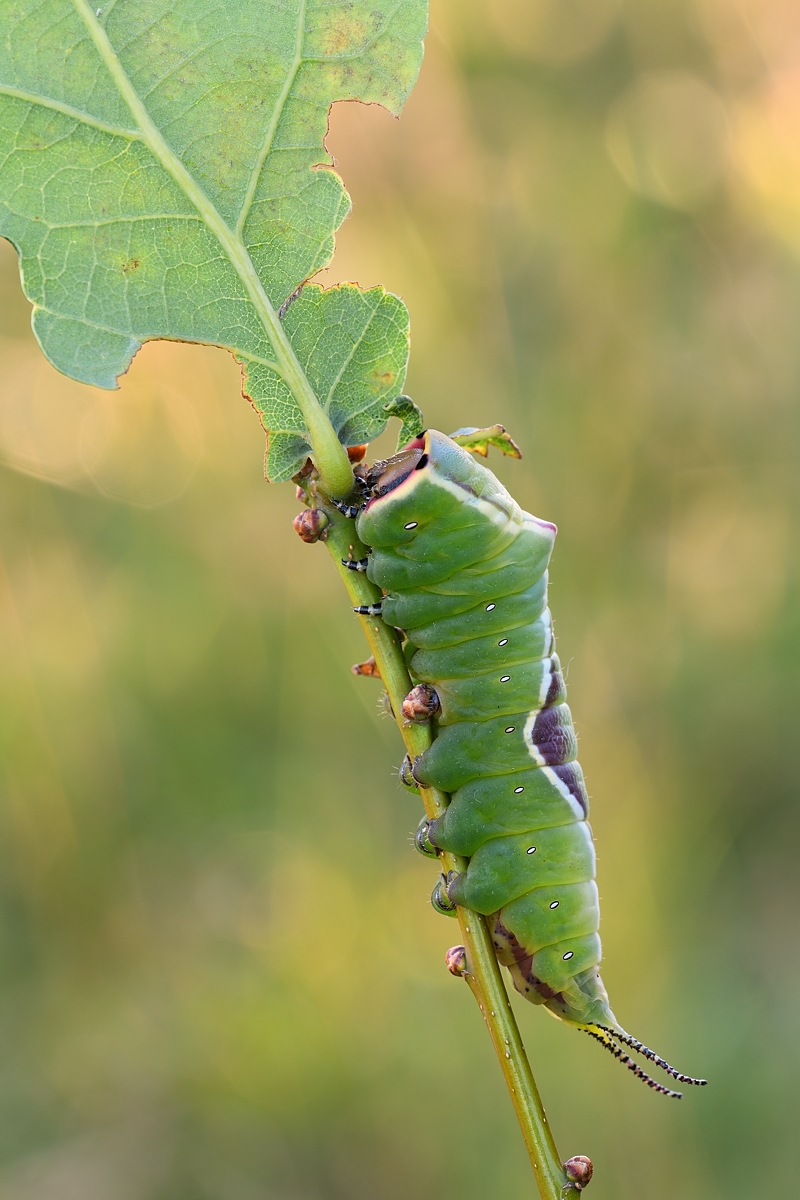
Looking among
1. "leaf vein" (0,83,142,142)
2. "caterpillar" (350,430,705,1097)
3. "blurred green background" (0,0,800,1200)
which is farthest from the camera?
"blurred green background" (0,0,800,1200)

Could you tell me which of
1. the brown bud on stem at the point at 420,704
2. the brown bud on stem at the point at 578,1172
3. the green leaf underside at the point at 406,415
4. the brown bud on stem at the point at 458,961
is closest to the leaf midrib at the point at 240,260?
the green leaf underside at the point at 406,415

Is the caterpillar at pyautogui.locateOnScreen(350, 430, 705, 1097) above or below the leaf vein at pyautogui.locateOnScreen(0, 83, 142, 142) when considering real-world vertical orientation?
below

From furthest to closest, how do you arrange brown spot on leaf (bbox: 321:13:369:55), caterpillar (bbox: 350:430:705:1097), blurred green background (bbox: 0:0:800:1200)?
blurred green background (bbox: 0:0:800:1200) → caterpillar (bbox: 350:430:705:1097) → brown spot on leaf (bbox: 321:13:369:55)

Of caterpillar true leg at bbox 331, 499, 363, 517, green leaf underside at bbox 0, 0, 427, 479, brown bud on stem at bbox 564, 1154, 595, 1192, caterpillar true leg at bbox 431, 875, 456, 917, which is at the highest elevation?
green leaf underside at bbox 0, 0, 427, 479

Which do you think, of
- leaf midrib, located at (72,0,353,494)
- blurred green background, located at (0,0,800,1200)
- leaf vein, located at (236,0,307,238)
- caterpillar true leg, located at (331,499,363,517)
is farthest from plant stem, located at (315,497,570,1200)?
blurred green background, located at (0,0,800,1200)

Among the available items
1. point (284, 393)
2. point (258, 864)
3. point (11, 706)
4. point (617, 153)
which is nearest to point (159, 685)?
point (11, 706)

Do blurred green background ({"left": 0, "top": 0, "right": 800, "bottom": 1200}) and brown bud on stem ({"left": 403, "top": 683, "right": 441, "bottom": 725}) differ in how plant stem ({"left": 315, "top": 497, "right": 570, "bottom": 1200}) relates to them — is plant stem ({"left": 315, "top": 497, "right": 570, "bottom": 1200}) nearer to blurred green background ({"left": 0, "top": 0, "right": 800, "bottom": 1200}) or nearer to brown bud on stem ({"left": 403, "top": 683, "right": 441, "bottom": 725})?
brown bud on stem ({"left": 403, "top": 683, "right": 441, "bottom": 725})
